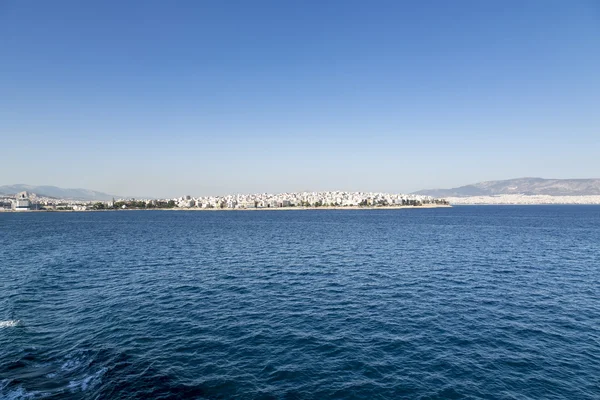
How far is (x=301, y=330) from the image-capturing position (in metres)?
27.2

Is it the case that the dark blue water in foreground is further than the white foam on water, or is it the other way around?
the white foam on water

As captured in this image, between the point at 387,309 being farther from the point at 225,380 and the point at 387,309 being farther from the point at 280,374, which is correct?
the point at 225,380

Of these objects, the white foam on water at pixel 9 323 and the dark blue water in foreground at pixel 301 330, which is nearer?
the dark blue water in foreground at pixel 301 330

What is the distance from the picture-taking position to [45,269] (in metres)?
51.0

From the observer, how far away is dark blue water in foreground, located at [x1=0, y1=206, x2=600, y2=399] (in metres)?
19.6

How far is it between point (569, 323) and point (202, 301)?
118 feet

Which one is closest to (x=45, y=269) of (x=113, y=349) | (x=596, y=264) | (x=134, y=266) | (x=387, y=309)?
(x=134, y=266)

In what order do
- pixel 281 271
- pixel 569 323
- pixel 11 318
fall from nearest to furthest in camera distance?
pixel 569 323 < pixel 11 318 < pixel 281 271

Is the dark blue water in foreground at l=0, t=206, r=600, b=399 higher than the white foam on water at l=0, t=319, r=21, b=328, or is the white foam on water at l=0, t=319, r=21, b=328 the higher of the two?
the white foam on water at l=0, t=319, r=21, b=328

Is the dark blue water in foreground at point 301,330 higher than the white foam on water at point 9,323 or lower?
lower

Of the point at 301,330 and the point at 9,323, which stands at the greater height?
the point at 9,323

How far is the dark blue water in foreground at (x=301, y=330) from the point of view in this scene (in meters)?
19.6

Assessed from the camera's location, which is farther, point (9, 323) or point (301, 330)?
point (9, 323)

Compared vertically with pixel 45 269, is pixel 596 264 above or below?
below
